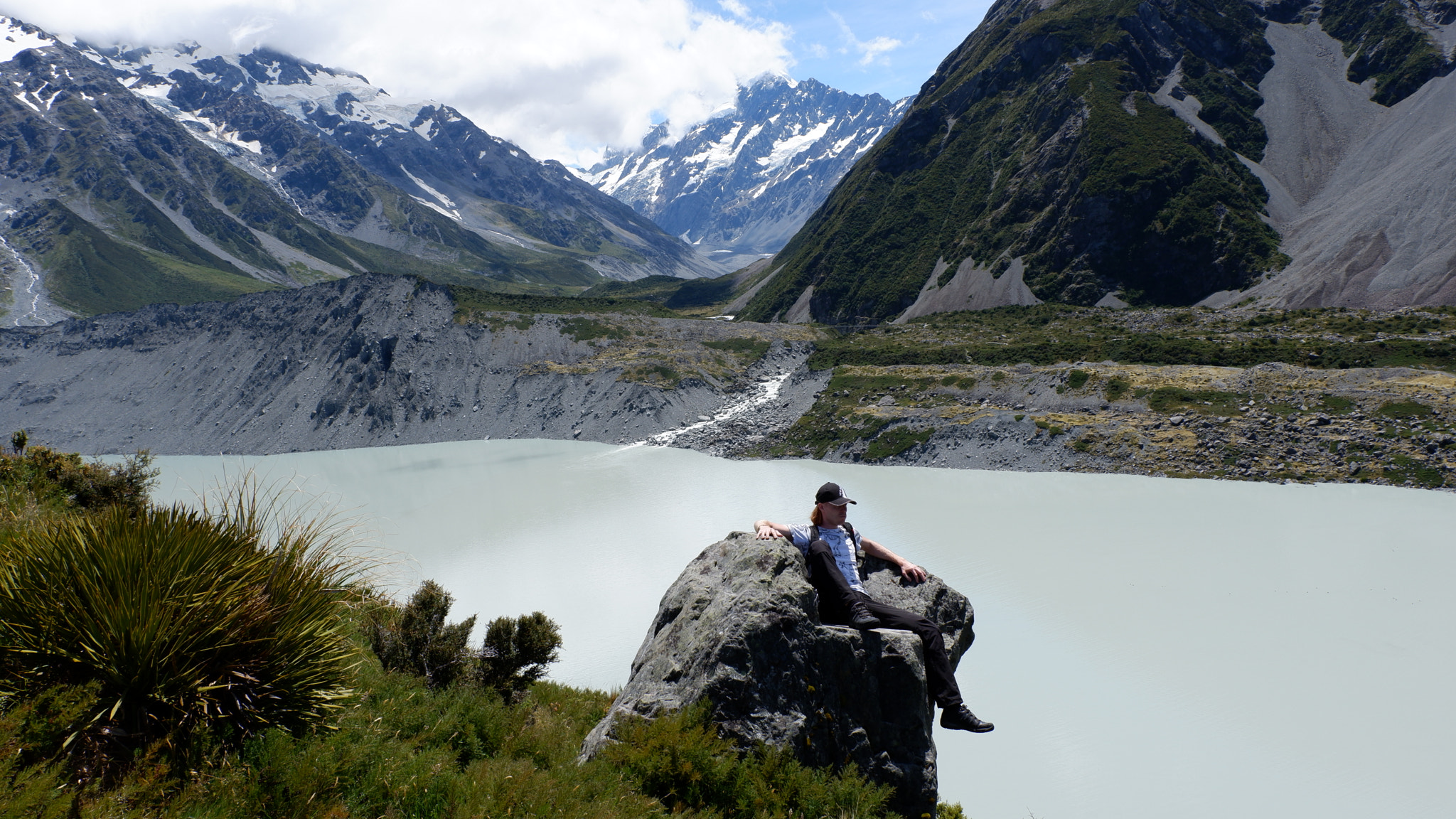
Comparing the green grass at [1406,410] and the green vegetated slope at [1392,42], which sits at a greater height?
the green vegetated slope at [1392,42]

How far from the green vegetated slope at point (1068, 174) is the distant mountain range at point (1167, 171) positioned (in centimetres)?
28

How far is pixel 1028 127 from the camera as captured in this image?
9325cm

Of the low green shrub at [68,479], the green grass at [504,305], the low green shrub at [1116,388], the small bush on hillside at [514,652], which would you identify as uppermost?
the green grass at [504,305]

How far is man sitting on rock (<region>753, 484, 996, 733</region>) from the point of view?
6.34 m

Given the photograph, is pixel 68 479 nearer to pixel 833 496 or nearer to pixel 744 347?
pixel 833 496

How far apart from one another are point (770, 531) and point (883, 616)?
1367mm

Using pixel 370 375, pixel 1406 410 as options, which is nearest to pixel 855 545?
pixel 1406 410

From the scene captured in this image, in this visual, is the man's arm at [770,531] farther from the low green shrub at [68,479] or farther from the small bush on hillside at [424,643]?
the low green shrub at [68,479]

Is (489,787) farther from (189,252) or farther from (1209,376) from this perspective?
(189,252)

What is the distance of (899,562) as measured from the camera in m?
7.48

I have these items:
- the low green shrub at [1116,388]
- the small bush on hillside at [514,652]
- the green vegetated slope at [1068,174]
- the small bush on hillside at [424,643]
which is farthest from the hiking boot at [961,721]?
the green vegetated slope at [1068,174]

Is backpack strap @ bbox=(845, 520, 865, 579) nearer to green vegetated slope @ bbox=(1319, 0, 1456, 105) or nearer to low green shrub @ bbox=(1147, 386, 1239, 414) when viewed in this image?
low green shrub @ bbox=(1147, 386, 1239, 414)

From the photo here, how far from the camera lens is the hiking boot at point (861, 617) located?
6.33 meters

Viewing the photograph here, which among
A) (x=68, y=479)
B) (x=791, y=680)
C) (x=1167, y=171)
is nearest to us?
(x=791, y=680)
